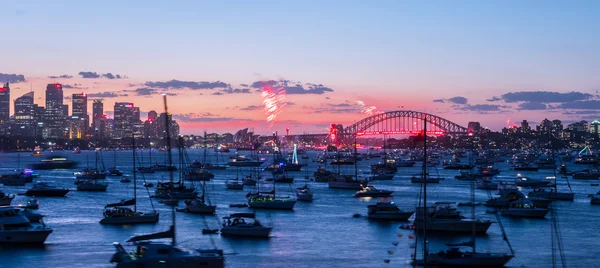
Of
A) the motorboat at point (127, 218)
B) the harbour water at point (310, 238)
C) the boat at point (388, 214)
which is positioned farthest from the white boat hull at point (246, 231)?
the boat at point (388, 214)

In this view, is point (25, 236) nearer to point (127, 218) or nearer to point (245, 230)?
point (127, 218)

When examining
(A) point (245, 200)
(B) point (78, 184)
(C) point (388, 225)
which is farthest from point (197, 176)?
(C) point (388, 225)

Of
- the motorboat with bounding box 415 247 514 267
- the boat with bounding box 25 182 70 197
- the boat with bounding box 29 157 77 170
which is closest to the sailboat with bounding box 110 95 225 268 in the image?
the motorboat with bounding box 415 247 514 267

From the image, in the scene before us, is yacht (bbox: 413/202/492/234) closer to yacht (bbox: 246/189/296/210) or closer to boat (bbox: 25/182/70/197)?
yacht (bbox: 246/189/296/210)

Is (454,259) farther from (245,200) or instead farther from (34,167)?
(34,167)

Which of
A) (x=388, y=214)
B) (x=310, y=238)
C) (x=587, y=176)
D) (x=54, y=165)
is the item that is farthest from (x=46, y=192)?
(x=54, y=165)
